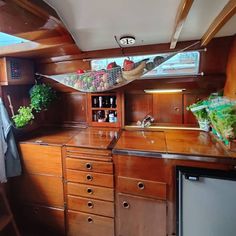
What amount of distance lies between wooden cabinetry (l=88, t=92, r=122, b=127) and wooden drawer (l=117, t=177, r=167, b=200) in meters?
0.71

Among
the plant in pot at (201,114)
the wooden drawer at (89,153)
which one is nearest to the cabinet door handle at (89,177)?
the wooden drawer at (89,153)

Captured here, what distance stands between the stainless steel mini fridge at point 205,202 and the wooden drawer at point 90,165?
0.56 meters

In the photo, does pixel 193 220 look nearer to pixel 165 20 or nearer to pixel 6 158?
pixel 165 20

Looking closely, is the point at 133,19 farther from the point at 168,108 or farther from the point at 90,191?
the point at 90,191

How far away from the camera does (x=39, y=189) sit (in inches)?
78.1

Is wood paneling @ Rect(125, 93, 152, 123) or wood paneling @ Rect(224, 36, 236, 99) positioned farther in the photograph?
wood paneling @ Rect(125, 93, 152, 123)

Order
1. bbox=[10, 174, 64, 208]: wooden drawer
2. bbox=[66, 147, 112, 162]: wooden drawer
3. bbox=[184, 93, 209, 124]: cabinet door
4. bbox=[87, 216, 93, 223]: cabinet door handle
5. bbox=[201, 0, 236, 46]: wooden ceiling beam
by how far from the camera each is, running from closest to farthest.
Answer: bbox=[201, 0, 236, 46]: wooden ceiling beam, bbox=[66, 147, 112, 162]: wooden drawer, bbox=[87, 216, 93, 223]: cabinet door handle, bbox=[10, 174, 64, 208]: wooden drawer, bbox=[184, 93, 209, 124]: cabinet door

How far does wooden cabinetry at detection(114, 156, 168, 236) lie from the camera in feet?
Result: 5.17

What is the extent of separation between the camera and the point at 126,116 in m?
2.26

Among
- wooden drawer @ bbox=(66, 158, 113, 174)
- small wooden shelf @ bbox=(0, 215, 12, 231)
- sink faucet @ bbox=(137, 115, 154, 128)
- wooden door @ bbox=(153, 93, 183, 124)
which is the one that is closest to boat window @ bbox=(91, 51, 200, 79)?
wooden door @ bbox=(153, 93, 183, 124)

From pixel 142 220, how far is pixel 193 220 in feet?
1.30

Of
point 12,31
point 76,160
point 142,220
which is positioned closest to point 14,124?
point 76,160

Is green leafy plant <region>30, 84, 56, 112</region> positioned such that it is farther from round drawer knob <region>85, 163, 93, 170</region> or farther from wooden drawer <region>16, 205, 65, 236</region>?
wooden drawer <region>16, 205, 65, 236</region>

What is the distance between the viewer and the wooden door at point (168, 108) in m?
2.09
